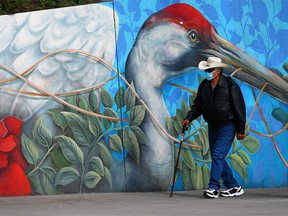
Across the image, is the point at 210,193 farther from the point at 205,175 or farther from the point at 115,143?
the point at 115,143

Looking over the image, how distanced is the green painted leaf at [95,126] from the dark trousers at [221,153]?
4.49 feet

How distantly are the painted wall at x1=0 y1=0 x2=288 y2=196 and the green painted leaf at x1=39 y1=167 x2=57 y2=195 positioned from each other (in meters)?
0.01

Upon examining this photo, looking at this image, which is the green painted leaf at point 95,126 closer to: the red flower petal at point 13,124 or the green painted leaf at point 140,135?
the green painted leaf at point 140,135

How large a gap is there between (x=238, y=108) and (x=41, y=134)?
2.41 meters

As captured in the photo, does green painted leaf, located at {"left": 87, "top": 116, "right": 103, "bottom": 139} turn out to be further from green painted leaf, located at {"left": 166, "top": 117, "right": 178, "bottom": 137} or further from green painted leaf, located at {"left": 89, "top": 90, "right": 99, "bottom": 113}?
green painted leaf, located at {"left": 166, "top": 117, "right": 178, "bottom": 137}

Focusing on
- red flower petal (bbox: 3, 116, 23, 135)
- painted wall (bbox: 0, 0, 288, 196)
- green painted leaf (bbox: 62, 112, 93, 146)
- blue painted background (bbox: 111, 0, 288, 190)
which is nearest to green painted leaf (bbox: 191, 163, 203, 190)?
painted wall (bbox: 0, 0, 288, 196)

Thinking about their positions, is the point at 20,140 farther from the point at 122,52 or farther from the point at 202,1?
the point at 202,1

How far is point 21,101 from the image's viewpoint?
1038 cm

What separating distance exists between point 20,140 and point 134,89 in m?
1.52

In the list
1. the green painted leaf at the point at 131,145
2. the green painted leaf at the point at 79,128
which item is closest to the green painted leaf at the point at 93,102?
the green painted leaf at the point at 79,128

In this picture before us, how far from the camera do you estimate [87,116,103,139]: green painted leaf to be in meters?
10.5

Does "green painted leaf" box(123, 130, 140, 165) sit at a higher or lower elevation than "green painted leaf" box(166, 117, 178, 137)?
lower

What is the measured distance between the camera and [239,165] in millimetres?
10711

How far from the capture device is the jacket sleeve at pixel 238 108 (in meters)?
9.81
